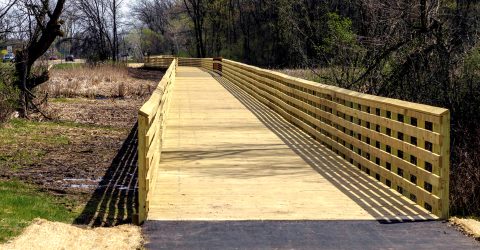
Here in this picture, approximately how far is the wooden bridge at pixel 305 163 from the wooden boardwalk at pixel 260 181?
0.04 ft

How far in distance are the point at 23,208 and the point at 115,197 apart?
1.57 m

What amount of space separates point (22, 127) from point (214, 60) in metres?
31.6

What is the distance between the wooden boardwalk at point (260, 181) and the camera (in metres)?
7.45

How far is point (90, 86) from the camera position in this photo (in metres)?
33.4

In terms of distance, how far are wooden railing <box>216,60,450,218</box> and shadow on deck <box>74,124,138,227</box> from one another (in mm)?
3207

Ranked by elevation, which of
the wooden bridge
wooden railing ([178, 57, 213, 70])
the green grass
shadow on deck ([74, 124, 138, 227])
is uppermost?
wooden railing ([178, 57, 213, 70])

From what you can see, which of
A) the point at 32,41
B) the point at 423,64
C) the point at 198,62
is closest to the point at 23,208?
the point at 423,64

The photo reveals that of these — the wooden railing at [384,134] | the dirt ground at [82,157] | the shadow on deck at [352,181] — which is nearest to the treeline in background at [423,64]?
the wooden railing at [384,134]

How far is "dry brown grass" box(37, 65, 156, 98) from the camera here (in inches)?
1121

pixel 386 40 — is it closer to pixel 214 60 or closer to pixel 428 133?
pixel 428 133

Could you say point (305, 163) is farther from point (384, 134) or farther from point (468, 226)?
point (468, 226)

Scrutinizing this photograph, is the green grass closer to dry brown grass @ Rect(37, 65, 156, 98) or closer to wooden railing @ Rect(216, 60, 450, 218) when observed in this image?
wooden railing @ Rect(216, 60, 450, 218)

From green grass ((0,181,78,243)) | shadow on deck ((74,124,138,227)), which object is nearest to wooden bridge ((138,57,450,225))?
shadow on deck ((74,124,138,227))

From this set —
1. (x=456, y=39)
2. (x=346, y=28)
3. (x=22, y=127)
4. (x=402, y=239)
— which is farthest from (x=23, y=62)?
(x=402, y=239)
